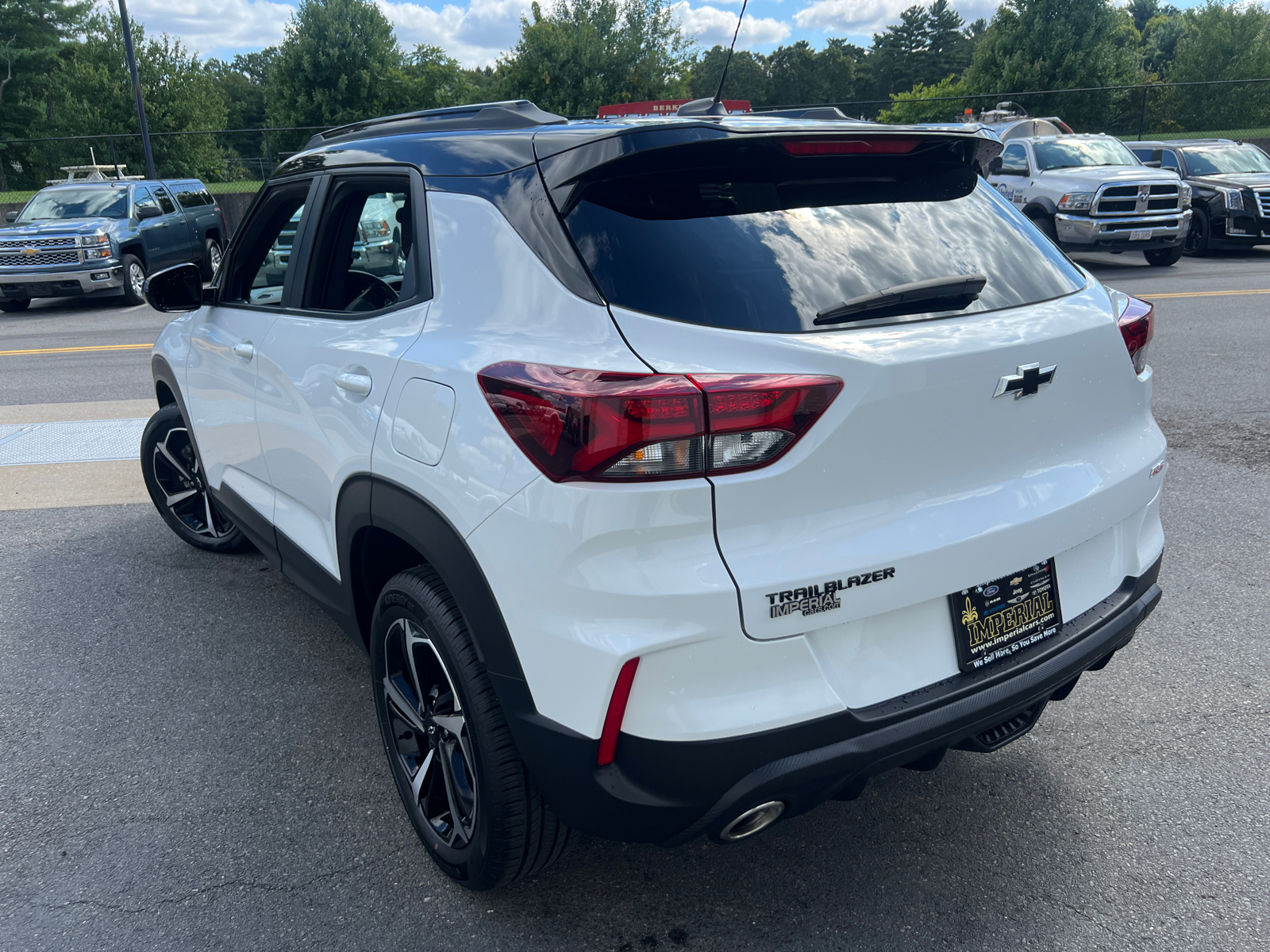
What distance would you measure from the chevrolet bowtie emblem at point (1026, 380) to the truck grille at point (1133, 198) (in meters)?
14.0

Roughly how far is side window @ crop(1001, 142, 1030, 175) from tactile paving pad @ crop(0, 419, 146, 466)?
13.9 m

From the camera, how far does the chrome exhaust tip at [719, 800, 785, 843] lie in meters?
2.05

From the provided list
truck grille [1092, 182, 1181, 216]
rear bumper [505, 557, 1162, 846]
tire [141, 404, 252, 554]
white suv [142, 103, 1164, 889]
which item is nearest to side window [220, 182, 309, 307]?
white suv [142, 103, 1164, 889]

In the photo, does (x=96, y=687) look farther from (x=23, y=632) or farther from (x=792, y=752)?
(x=792, y=752)

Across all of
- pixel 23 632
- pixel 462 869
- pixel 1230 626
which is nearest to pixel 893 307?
pixel 462 869

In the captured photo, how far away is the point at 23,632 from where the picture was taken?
4074 millimetres

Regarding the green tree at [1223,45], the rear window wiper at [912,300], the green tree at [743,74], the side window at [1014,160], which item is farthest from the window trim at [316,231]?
the green tree at [743,74]

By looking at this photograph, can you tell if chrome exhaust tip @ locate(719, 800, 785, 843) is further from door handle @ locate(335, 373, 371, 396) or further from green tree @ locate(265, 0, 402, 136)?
green tree @ locate(265, 0, 402, 136)

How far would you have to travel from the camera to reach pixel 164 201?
17391 mm

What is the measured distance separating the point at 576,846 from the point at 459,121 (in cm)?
206

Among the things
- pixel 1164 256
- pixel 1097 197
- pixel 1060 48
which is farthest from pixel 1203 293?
pixel 1060 48

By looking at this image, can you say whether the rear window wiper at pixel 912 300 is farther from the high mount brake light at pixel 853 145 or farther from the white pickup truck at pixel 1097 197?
the white pickup truck at pixel 1097 197

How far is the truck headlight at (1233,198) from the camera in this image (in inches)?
619

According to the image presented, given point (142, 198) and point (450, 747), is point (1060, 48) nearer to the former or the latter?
point (142, 198)
